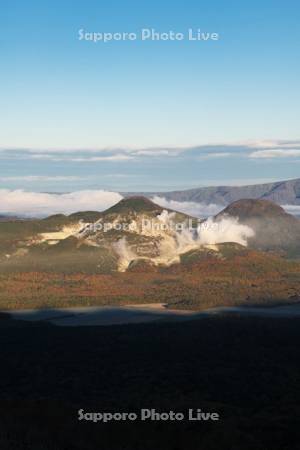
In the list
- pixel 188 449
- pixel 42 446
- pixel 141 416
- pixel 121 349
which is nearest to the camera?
pixel 42 446

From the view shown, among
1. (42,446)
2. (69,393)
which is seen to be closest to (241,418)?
(42,446)

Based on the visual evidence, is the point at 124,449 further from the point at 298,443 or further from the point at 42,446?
the point at 298,443

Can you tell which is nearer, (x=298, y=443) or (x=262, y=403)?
(x=298, y=443)

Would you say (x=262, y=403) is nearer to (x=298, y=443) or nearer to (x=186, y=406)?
(x=186, y=406)

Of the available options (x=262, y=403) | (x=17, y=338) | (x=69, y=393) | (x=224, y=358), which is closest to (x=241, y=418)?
(x=262, y=403)

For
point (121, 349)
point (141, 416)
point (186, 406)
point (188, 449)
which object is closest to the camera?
point (188, 449)

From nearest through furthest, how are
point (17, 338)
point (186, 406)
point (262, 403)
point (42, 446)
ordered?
point (42, 446) → point (186, 406) → point (262, 403) → point (17, 338)
